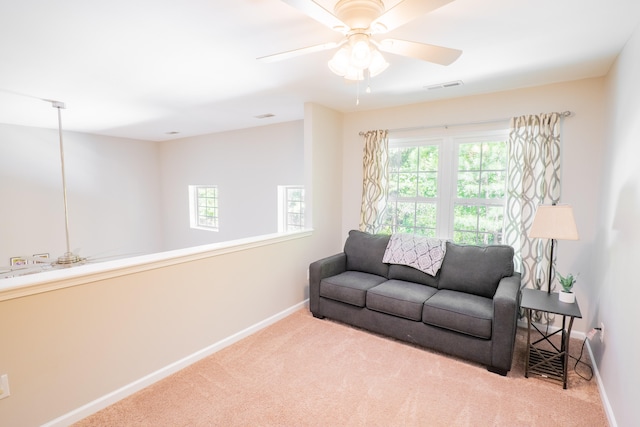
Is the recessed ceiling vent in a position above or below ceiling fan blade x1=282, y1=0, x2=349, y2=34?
above

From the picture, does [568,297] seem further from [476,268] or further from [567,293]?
[476,268]

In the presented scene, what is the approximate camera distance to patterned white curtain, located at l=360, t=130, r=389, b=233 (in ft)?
12.8

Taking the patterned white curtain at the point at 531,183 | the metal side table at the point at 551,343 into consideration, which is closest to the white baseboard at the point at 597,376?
the metal side table at the point at 551,343

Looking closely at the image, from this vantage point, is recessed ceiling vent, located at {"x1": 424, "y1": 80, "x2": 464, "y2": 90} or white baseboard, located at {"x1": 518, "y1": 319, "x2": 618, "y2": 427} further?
recessed ceiling vent, located at {"x1": 424, "y1": 80, "x2": 464, "y2": 90}

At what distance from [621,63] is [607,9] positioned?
30.6 inches

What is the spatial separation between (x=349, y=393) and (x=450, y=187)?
8.03 ft

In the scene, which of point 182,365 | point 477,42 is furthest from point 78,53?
point 477,42

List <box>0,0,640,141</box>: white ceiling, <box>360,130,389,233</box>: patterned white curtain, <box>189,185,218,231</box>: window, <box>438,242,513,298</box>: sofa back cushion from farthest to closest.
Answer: <box>189,185,218,231</box>: window
<box>360,130,389,233</box>: patterned white curtain
<box>438,242,513,298</box>: sofa back cushion
<box>0,0,640,141</box>: white ceiling

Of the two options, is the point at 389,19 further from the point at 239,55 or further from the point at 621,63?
the point at 621,63

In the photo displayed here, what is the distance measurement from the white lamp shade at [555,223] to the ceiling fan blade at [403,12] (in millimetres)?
1863

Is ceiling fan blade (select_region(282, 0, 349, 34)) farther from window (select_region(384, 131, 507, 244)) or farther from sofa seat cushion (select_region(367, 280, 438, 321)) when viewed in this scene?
window (select_region(384, 131, 507, 244))

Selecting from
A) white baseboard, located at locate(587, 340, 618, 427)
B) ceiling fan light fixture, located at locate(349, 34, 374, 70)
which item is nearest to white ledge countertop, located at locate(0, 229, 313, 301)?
ceiling fan light fixture, located at locate(349, 34, 374, 70)

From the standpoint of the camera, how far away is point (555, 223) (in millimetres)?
2332

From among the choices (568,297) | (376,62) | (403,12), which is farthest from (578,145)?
(403,12)
